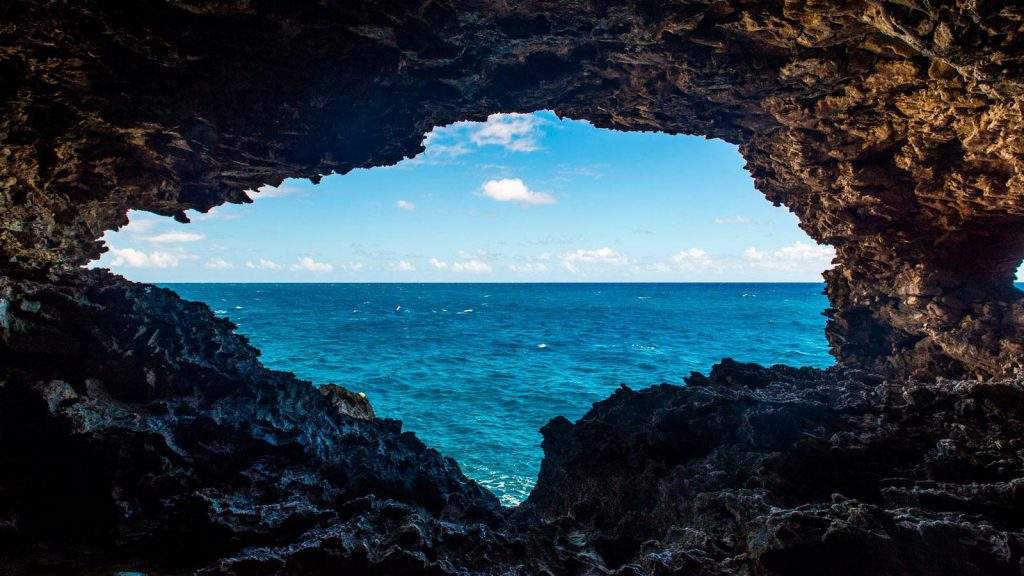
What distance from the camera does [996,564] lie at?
14.3ft

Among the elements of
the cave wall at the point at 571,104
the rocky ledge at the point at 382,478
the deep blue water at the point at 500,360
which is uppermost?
the cave wall at the point at 571,104

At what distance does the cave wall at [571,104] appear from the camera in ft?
23.6

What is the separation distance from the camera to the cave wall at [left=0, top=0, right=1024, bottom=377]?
23.6 ft

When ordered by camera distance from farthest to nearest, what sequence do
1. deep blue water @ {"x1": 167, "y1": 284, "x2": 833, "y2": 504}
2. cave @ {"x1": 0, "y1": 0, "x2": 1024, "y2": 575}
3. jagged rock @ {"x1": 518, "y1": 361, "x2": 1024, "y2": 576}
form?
deep blue water @ {"x1": 167, "y1": 284, "x2": 833, "y2": 504} < cave @ {"x1": 0, "y1": 0, "x2": 1024, "y2": 575} < jagged rock @ {"x1": 518, "y1": 361, "x2": 1024, "y2": 576}

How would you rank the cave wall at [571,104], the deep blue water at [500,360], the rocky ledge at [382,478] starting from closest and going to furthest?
the rocky ledge at [382,478] < the cave wall at [571,104] < the deep blue water at [500,360]

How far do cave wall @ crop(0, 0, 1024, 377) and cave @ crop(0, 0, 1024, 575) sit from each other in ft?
0.20

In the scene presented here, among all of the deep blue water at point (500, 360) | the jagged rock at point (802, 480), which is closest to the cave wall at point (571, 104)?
the jagged rock at point (802, 480)

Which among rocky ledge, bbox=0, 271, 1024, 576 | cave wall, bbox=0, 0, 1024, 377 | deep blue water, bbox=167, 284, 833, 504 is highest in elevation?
cave wall, bbox=0, 0, 1024, 377

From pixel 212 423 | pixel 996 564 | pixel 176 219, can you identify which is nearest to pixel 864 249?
pixel 996 564

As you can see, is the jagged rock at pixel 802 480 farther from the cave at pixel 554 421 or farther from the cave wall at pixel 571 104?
the cave wall at pixel 571 104

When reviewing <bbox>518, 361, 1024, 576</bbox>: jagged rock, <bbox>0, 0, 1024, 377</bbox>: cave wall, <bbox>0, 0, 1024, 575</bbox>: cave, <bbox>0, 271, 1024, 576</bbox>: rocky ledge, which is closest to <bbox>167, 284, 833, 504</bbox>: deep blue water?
<bbox>518, 361, 1024, 576</bbox>: jagged rock

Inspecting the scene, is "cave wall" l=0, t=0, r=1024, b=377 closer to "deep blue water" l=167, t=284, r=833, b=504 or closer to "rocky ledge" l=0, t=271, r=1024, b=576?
"rocky ledge" l=0, t=271, r=1024, b=576

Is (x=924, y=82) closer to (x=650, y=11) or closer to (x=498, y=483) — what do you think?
(x=650, y=11)

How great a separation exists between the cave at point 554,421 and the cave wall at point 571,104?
6 cm
